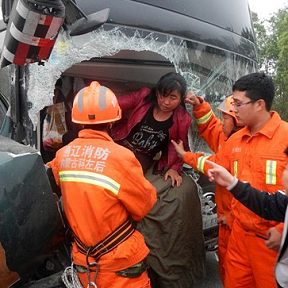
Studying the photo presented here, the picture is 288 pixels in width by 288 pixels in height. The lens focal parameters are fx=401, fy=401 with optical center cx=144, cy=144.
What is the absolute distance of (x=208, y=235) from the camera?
3.52m

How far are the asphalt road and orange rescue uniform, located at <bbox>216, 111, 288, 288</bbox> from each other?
1.45 m

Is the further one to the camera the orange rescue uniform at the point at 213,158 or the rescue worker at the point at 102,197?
the orange rescue uniform at the point at 213,158

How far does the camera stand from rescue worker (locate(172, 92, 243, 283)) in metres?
2.91

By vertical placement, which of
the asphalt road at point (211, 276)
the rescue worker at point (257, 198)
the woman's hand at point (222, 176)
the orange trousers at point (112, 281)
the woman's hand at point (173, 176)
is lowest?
the asphalt road at point (211, 276)

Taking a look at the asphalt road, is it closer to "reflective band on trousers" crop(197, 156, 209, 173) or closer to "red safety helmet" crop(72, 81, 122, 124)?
"reflective band on trousers" crop(197, 156, 209, 173)

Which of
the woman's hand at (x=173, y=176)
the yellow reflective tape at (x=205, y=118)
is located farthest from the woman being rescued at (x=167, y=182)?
the yellow reflective tape at (x=205, y=118)

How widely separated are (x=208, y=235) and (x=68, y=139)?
1534 mm

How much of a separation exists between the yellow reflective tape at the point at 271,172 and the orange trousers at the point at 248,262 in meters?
0.35

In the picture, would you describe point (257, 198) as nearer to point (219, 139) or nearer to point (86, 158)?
point (86, 158)

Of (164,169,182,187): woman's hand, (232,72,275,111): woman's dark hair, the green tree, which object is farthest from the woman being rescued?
the green tree

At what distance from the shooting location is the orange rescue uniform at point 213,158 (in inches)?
115

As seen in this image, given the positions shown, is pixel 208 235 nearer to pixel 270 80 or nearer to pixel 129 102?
pixel 129 102

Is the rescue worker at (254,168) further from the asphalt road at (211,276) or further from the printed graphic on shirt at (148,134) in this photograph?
the asphalt road at (211,276)

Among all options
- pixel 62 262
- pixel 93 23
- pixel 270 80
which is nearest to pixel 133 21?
pixel 93 23
